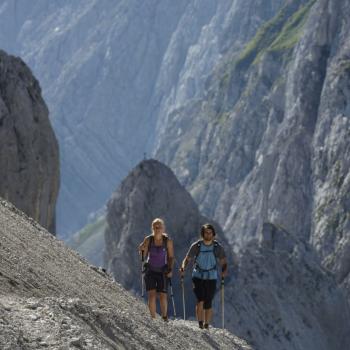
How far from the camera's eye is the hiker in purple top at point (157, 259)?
3152 centimetres

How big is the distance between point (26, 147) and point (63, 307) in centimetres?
6235

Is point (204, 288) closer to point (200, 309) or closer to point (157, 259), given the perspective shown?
point (200, 309)

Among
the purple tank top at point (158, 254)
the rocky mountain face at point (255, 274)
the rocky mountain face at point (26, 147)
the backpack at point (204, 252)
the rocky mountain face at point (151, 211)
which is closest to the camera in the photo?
the purple tank top at point (158, 254)

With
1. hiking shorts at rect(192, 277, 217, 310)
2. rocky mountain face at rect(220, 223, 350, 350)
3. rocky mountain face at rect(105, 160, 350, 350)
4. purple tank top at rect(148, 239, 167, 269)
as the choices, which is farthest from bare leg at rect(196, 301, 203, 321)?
rocky mountain face at rect(220, 223, 350, 350)

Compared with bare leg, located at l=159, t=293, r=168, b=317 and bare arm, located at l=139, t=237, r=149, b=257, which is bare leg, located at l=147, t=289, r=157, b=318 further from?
bare arm, located at l=139, t=237, r=149, b=257

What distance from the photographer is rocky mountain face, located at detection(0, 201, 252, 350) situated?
80.8 feet

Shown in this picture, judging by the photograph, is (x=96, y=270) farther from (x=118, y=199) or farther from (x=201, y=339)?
(x=118, y=199)

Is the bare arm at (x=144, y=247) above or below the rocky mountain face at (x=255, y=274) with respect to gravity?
below

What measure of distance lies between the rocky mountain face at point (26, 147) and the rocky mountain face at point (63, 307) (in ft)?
139

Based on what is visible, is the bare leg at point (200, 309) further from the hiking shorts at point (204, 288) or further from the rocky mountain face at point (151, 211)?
the rocky mountain face at point (151, 211)

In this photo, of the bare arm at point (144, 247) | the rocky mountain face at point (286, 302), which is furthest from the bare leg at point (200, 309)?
the rocky mountain face at point (286, 302)

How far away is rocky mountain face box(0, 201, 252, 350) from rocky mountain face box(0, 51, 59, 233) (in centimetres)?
4225

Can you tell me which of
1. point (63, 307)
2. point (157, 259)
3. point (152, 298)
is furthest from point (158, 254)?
point (63, 307)

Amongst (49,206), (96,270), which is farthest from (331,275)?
(96,270)
